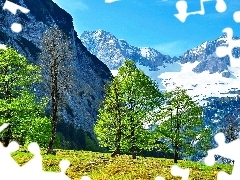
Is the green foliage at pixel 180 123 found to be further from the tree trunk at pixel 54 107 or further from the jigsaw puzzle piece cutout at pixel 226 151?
the jigsaw puzzle piece cutout at pixel 226 151

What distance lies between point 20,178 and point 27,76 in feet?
120

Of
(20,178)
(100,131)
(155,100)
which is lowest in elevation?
(20,178)

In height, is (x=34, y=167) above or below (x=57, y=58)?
below

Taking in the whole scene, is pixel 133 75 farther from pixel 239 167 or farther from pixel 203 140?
pixel 239 167

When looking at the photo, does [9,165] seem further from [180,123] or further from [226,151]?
[180,123]

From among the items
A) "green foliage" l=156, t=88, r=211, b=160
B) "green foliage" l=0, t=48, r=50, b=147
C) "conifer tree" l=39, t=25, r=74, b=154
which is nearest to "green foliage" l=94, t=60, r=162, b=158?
"green foliage" l=156, t=88, r=211, b=160

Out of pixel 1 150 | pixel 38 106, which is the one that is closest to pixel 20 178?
pixel 1 150

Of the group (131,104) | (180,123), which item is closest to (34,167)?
(131,104)

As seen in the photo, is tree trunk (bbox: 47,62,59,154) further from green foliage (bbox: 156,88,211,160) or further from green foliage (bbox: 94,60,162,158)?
green foliage (bbox: 156,88,211,160)

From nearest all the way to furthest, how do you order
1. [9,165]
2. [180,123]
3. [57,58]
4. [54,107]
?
[9,165] → [54,107] → [57,58] → [180,123]

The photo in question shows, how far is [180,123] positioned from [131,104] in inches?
284

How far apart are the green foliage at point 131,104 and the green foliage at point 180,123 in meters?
2.14

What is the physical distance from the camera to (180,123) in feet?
173

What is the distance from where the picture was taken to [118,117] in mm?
51188
